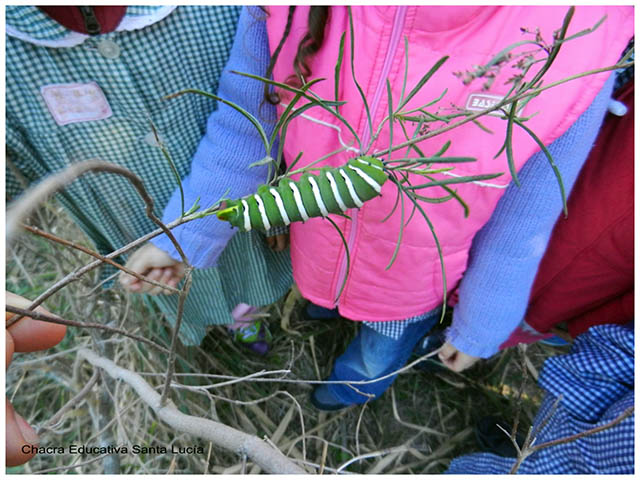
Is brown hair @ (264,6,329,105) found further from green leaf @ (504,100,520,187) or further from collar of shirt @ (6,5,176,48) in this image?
green leaf @ (504,100,520,187)

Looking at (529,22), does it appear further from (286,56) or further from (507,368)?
(507,368)

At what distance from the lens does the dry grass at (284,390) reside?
36.7 inches

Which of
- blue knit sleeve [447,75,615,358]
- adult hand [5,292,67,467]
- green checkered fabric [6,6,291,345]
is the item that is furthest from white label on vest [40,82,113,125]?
blue knit sleeve [447,75,615,358]

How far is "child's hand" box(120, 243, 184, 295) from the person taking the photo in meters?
0.66

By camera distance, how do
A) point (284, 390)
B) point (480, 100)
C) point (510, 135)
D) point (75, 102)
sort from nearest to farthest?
point (510, 135) → point (480, 100) → point (75, 102) → point (284, 390)

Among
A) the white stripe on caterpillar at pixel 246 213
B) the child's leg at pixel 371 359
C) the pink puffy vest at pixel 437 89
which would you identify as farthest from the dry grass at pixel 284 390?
the white stripe on caterpillar at pixel 246 213

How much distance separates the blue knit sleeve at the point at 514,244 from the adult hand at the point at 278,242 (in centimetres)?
38

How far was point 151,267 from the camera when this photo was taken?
2.22 ft

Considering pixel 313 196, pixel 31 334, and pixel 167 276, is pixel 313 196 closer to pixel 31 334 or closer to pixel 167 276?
pixel 31 334

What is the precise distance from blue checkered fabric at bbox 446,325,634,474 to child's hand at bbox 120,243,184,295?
62 centimetres

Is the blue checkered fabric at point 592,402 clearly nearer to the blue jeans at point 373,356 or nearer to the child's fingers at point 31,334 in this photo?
the blue jeans at point 373,356

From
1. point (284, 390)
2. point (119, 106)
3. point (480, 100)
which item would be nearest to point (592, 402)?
point (480, 100)

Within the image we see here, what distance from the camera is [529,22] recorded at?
17.1 inches

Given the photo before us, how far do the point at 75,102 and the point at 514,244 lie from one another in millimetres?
681
